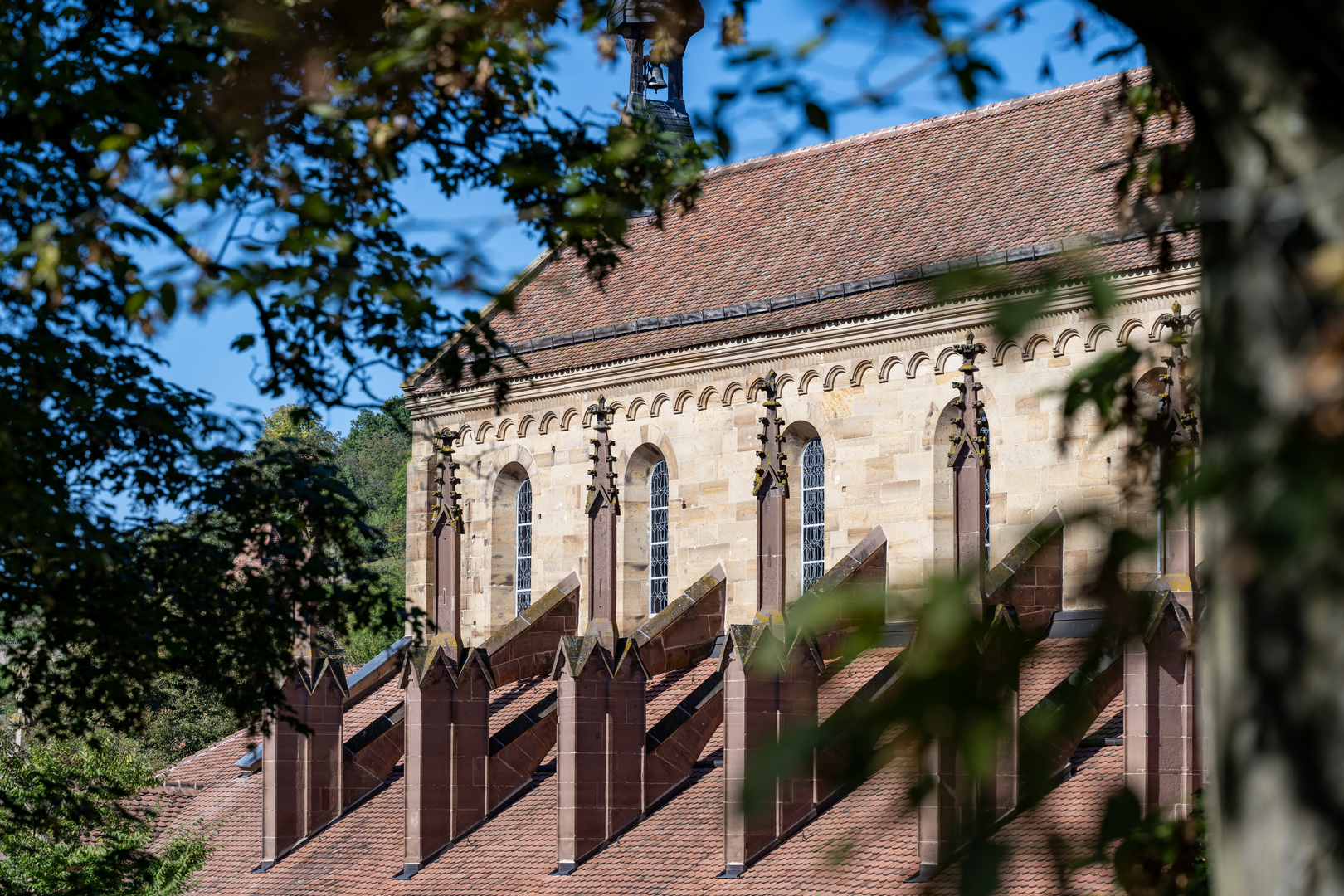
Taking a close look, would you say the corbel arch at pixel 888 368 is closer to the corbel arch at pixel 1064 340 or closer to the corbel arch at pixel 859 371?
the corbel arch at pixel 859 371

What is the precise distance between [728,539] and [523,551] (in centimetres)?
557

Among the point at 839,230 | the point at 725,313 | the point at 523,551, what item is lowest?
the point at 523,551

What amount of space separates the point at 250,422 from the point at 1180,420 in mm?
13904

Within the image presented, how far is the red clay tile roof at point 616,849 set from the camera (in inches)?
872

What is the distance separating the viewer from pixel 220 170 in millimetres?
7562

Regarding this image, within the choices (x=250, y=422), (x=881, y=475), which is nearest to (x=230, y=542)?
(x=250, y=422)

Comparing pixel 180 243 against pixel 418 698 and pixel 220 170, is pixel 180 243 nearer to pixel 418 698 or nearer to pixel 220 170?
pixel 220 170

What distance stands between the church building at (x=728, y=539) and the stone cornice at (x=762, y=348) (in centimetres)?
6

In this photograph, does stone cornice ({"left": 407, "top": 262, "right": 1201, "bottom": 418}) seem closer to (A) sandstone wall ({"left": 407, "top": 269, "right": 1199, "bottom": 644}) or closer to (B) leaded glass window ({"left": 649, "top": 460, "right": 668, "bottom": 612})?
(A) sandstone wall ({"left": 407, "top": 269, "right": 1199, "bottom": 644})

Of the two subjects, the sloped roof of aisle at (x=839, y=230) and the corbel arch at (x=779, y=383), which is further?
the corbel arch at (x=779, y=383)

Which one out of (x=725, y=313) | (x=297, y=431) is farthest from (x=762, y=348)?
(x=297, y=431)

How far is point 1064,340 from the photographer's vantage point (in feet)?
81.6

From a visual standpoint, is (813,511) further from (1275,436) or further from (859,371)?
(1275,436)

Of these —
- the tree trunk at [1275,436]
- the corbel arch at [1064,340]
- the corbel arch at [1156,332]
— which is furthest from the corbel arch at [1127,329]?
the tree trunk at [1275,436]
